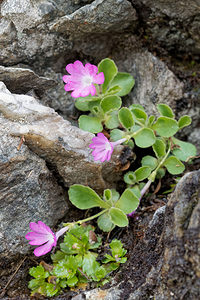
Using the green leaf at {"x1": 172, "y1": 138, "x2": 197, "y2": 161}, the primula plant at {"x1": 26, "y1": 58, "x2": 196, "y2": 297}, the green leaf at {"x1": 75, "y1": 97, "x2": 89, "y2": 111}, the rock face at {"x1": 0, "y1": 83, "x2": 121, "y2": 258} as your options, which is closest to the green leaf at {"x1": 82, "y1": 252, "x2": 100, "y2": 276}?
the primula plant at {"x1": 26, "y1": 58, "x2": 196, "y2": 297}

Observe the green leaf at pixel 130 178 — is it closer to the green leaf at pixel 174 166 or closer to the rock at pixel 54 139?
the rock at pixel 54 139

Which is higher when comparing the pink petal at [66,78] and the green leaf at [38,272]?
the pink petal at [66,78]

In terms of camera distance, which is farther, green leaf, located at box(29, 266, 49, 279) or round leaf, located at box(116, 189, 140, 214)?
round leaf, located at box(116, 189, 140, 214)

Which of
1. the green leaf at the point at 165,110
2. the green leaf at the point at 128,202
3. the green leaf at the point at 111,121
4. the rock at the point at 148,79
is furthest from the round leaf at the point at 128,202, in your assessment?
the rock at the point at 148,79

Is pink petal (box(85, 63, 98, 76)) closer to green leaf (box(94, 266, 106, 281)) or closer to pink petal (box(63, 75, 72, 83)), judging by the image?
pink petal (box(63, 75, 72, 83))

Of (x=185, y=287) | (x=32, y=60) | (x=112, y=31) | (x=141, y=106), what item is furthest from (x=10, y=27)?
(x=185, y=287)

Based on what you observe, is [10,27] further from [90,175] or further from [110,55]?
[90,175]
